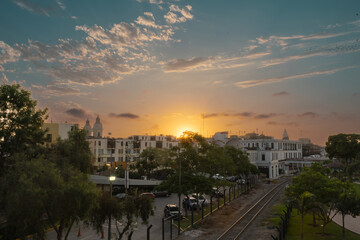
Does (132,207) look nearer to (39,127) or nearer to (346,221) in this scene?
(39,127)

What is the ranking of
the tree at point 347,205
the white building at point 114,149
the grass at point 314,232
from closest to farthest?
the tree at point 347,205, the grass at point 314,232, the white building at point 114,149

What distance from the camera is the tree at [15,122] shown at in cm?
2822

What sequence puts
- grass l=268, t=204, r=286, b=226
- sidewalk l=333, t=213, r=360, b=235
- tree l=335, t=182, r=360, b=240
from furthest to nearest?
grass l=268, t=204, r=286, b=226 → sidewalk l=333, t=213, r=360, b=235 → tree l=335, t=182, r=360, b=240

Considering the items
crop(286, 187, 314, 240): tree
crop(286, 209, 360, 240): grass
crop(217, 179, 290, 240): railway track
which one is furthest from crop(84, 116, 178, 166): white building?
crop(286, 187, 314, 240): tree

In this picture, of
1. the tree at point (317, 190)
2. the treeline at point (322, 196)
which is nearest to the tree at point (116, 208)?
the treeline at point (322, 196)

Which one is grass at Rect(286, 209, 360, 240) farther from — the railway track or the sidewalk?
the railway track

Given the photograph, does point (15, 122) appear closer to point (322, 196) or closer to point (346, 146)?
point (322, 196)

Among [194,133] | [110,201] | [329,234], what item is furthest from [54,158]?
[329,234]

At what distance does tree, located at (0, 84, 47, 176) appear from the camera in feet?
92.6

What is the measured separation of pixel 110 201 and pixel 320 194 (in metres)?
19.0

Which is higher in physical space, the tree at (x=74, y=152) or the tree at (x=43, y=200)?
the tree at (x=74, y=152)

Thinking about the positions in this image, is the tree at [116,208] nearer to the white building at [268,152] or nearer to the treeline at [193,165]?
the treeline at [193,165]

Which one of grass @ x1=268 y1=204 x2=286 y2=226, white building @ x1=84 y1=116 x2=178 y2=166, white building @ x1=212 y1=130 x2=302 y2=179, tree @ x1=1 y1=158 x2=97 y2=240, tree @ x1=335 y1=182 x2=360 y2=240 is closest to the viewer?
tree @ x1=1 y1=158 x2=97 y2=240

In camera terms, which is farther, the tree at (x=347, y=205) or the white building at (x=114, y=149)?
the white building at (x=114, y=149)
